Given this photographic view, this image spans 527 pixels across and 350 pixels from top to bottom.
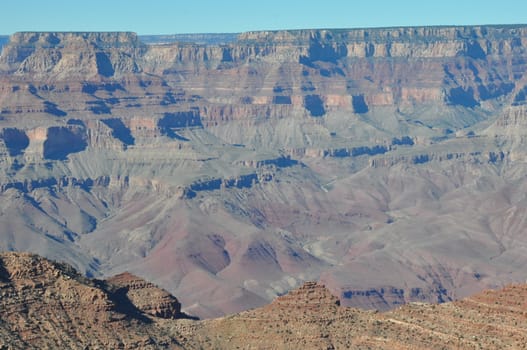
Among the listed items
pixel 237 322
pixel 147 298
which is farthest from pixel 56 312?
pixel 147 298

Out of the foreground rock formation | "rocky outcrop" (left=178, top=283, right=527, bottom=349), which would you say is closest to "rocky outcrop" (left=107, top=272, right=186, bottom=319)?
the foreground rock formation

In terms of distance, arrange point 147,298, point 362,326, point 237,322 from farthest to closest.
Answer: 1. point 147,298
2. point 237,322
3. point 362,326

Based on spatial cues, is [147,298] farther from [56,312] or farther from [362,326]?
[362,326]

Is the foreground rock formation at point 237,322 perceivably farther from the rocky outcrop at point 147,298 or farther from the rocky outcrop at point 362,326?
the rocky outcrop at point 147,298

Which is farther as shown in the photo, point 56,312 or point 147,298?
point 147,298

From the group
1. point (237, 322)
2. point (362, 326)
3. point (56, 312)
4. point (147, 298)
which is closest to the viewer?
point (56, 312)

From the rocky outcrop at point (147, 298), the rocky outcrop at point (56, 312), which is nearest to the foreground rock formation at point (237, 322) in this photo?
the rocky outcrop at point (56, 312)

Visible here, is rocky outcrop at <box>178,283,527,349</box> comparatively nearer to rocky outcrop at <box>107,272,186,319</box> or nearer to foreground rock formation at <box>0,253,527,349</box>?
foreground rock formation at <box>0,253,527,349</box>

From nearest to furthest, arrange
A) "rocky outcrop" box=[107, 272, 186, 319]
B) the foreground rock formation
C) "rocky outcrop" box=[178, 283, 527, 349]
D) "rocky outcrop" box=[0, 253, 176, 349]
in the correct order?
"rocky outcrop" box=[0, 253, 176, 349] → the foreground rock formation → "rocky outcrop" box=[178, 283, 527, 349] → "rocky outcrop" box=[107, 272, 186, 319]
